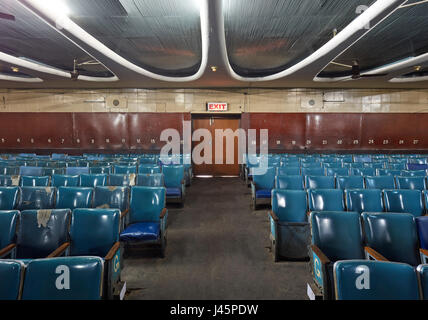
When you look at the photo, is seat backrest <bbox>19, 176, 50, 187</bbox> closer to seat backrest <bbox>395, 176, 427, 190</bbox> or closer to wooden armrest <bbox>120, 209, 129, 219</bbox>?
wooden armrest <bbox>120, 209, 129, 219</bbox>

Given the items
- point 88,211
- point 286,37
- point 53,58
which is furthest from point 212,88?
point 88,211

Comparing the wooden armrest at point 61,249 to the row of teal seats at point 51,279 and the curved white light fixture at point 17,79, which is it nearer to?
the row of teal seats at point 51,279

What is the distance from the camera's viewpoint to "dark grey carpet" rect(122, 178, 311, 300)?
2334mm

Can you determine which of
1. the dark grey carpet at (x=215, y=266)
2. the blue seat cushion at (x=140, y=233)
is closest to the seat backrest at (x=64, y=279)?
the dark grey carpet at (x=215, y=266)

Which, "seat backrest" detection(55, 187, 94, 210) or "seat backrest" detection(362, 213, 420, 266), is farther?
"seat backrest" detection(55, 187, 94, 210)

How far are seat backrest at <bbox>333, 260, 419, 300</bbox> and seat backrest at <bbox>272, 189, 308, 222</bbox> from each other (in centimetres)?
169

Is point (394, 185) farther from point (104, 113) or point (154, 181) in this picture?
point (104, 113)

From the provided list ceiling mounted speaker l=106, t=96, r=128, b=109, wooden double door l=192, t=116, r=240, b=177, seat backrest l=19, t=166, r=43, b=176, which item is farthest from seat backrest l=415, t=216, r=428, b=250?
ceiling mounted speaker l=106, t=96, r=128, b=109

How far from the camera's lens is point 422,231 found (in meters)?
2.16

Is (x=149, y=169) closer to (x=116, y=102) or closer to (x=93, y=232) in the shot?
(x=93, y=232)

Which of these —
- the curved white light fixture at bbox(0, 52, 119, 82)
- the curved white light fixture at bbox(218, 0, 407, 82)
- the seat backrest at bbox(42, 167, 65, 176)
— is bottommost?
the seat backrest at bbox(42, 167, 65, 176)

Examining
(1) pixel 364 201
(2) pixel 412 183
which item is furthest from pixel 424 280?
(2) pixel 412 183

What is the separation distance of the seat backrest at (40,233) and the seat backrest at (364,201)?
11.2ft

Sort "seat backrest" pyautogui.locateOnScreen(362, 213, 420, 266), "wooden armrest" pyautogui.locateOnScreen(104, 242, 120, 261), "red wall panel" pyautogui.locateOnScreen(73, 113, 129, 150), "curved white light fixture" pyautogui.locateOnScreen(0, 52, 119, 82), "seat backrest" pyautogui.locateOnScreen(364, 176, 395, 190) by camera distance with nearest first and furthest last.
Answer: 1. "wooden armrest" pyautogui.locateOnScreen(104, 242, 120, 261)
2. "seat backrest" pyautogui.locateOnScreen(362, 213, 420, 266)
3. "seat backrest" pyautogui.locateOnScreen(364, 176, 395, 190)
4. "curved white light fixture" pyautogui.locateOnScreen(0, 52, 119, 82)
5. "red wall panel" pyautogui.locateOnScreen(73, 113, 129, 150)
